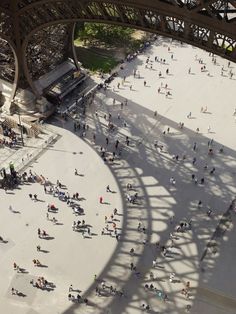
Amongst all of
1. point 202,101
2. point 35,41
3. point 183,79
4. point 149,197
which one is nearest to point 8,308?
point 149,197

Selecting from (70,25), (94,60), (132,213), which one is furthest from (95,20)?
(94,60)

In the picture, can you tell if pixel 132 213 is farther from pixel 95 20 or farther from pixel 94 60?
pixel 94 60

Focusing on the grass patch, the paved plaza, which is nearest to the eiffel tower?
the grass patch

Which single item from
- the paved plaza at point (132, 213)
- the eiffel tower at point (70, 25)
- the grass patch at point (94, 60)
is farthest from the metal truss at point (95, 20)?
the paved plaza at point (132, 213)

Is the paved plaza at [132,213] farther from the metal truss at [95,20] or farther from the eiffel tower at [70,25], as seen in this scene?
the metal truss at [95,20]

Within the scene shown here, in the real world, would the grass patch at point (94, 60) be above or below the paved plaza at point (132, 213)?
above
